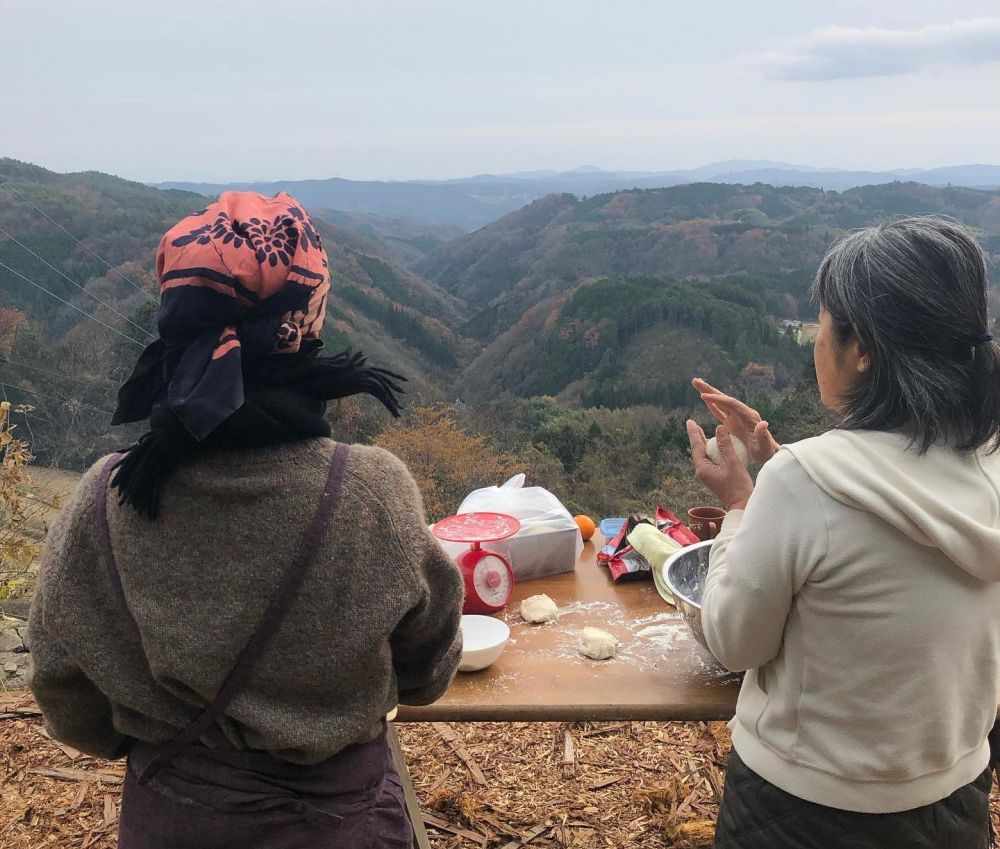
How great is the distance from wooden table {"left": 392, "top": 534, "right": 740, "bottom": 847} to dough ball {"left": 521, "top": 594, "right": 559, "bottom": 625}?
2 cm

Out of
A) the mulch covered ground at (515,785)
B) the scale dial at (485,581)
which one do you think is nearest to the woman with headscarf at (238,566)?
the scale dial at (485,581)

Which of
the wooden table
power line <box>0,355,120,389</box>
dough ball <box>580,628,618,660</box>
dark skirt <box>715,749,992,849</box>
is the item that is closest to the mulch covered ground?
the wooden table

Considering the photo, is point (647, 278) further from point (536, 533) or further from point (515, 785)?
point (536, 533)

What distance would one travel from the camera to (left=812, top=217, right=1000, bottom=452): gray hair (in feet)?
4.14

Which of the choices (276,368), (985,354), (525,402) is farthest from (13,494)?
(525,402)

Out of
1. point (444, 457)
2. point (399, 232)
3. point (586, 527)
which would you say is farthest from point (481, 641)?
point (399, 232)

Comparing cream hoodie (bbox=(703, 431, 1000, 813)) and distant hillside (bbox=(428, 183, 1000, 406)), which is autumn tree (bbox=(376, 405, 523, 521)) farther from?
cream hoodie (bbox=(703, 431, 1000, 813))

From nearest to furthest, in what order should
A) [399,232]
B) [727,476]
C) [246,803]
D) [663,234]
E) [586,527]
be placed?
[246,803] → [727,476] → [586,527] → [663,234] → [399,232]

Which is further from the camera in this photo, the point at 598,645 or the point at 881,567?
the point at 598,645

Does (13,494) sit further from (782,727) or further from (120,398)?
(782,727)

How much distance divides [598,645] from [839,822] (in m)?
0.66

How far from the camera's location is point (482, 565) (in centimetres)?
214

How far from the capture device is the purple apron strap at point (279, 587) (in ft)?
3.68

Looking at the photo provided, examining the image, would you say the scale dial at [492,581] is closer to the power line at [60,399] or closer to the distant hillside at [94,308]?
the distant hillside at [94,308]
